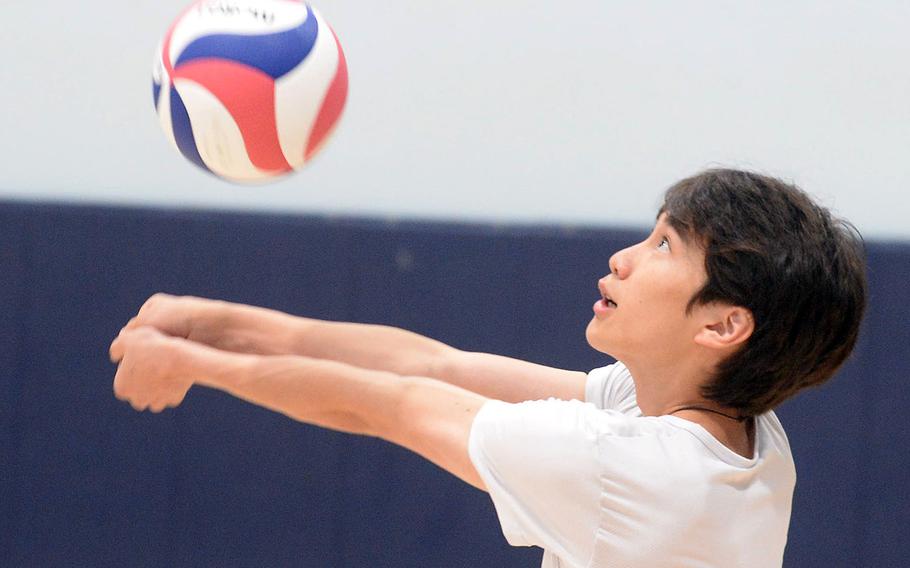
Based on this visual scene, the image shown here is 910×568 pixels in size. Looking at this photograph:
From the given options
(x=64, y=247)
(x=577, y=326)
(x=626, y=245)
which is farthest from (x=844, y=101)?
(x=64, y=247)

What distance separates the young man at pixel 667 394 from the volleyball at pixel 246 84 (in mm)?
495

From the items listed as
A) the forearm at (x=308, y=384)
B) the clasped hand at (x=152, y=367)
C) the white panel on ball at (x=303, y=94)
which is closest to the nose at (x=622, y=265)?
the forearm at (x=308, y=384)

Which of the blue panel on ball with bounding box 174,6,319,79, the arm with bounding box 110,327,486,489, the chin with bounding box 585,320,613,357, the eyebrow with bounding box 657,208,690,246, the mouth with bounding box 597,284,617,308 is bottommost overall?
the arm with bounding box 110,327,486,489

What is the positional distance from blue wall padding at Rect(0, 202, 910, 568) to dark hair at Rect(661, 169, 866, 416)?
1.57 m

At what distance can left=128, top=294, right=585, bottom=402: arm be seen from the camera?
75.7 inches

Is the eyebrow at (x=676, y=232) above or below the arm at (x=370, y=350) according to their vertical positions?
above

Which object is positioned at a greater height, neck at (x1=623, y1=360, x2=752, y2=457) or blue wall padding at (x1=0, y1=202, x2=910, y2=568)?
neck at (x1=623, y1=360, x2=752, y2=457)

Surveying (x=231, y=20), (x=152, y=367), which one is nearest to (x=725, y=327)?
(x=152, y=367)

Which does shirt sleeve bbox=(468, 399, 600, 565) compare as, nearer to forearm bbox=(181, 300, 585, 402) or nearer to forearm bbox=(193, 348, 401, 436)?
forearm bbox=(193, 348, 401, 436)

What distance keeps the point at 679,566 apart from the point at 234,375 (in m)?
0.64

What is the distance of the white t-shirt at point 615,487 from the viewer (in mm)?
1487

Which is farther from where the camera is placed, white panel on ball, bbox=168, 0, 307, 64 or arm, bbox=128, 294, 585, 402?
white panel on ball, bbox=168, 0, 307, 64

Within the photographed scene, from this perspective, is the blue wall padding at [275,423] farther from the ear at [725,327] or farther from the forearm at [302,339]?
the ear at [725,327]

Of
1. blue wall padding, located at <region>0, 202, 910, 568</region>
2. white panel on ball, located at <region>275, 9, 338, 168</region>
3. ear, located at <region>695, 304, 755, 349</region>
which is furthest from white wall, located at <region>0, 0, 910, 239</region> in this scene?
ear, located at <region>695, 304, 755, 349</region>
